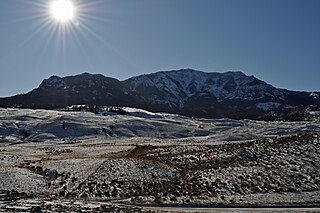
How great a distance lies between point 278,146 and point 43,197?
28562 millimetres

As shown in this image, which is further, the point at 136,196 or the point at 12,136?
the point at 12,136

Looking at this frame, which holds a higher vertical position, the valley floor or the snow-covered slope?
the snow-covered slope

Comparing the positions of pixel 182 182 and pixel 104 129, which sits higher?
pixel 104 129

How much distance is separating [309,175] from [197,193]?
12035 mm

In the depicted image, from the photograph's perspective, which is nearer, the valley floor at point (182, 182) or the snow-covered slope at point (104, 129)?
the valley floor at point (182, 182)

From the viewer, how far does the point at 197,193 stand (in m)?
29.3

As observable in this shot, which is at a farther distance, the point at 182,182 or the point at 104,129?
the point at 104,129

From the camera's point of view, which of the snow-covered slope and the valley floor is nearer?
the valley floor

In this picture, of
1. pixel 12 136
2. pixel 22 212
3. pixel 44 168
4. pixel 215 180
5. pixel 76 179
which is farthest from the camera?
pixel 12 136

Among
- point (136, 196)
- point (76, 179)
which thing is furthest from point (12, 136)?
point (136, 196)

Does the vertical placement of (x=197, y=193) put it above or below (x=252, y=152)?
below

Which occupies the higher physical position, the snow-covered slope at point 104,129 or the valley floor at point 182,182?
the snow-covered slope at point 104,129

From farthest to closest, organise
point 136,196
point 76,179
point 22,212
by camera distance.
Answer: point 76,179 < point 136,196 < point 22,212

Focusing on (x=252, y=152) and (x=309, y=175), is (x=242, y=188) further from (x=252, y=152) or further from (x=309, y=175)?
(x=252, y=152)
